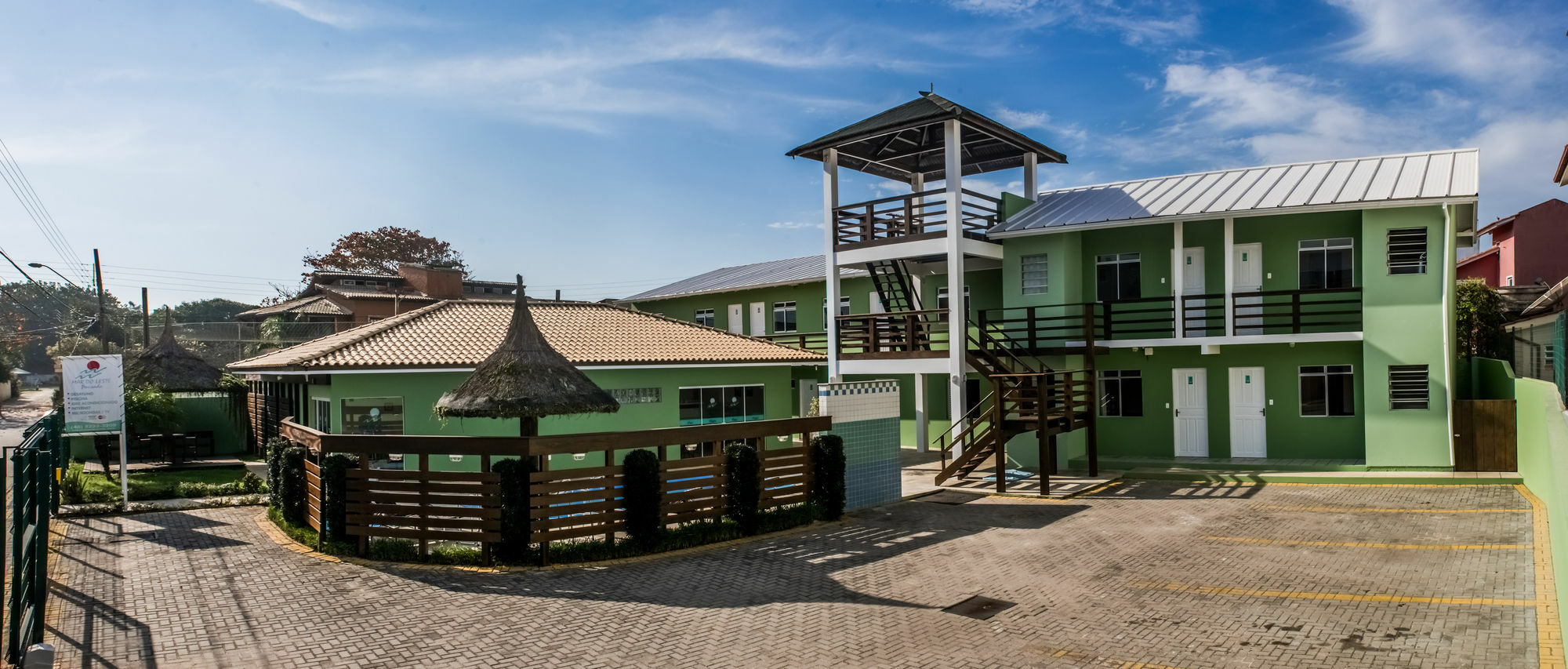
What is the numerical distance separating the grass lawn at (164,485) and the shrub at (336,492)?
7463mm

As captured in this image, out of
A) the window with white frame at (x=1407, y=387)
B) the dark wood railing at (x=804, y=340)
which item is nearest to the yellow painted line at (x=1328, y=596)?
the window with white frame at (x=1407, y=387)

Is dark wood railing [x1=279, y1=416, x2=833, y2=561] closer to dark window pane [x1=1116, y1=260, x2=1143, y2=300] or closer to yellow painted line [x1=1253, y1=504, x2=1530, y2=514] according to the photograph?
yellow painted line [x1=1253, y1=504, x2=1530, y2=514]

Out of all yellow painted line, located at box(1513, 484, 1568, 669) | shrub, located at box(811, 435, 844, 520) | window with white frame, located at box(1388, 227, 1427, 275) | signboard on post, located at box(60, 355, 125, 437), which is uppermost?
window with white frame, located at box(1388, 227, 1427, 275)

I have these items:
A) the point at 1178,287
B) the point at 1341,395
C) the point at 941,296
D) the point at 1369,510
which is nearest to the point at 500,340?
the point at 941,296

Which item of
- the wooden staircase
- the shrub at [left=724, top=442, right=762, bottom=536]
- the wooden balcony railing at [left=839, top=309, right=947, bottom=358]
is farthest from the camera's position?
the wooden balcony railing at [left=839, top=309, right=947, bottom=358]

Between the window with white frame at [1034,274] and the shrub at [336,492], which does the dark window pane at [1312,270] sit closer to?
the window with white frame at [1034,274]

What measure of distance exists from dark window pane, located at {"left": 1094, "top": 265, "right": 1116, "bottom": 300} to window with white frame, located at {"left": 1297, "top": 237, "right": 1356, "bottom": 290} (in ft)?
12.2

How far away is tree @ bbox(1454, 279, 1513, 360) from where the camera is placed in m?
24.6

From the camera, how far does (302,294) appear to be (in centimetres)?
5228

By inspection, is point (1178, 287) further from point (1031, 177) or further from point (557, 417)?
point (557, 417)

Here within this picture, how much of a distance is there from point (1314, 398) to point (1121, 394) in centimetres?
382

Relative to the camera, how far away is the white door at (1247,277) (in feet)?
61.2

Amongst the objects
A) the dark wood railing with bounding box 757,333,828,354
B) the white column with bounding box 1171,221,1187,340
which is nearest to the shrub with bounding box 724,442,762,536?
the white column with bounding box 1171,221,1187,340

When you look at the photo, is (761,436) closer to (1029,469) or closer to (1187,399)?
(1029,469)
